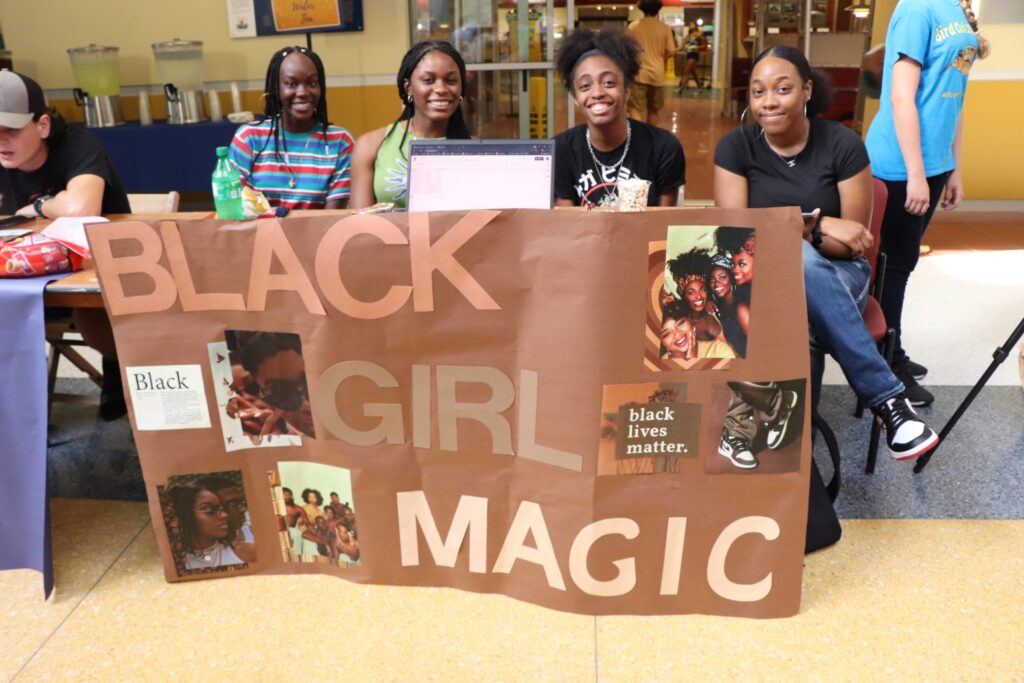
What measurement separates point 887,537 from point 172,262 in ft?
6.15

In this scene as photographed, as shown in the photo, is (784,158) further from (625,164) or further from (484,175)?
(484,175)

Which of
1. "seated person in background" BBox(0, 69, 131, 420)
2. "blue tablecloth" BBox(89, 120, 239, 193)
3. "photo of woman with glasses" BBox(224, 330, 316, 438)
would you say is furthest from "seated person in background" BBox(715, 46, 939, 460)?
"blue tablecloth" BBox(89, 120, 239, 193)

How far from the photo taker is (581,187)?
8.21 ft

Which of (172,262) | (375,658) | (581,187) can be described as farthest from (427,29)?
(375,658)

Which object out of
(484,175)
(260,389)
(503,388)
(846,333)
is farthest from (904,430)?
(260,389)

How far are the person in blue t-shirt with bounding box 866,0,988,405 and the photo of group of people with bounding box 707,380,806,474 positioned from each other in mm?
1304

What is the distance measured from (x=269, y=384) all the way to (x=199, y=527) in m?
0.41

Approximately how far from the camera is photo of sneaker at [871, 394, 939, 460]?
2.09m

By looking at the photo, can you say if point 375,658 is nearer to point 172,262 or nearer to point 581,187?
point 172,262

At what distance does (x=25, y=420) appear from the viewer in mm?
1933

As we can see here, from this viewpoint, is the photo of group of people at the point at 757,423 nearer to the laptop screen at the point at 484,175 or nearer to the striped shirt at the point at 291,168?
the laptop screen at the point at 484,175

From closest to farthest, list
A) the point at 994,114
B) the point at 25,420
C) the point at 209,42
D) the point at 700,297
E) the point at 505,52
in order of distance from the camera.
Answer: the point at 700,297 < the point at 25,420 < the point at 994,114 < the point at 505,52 < the point at 209,42

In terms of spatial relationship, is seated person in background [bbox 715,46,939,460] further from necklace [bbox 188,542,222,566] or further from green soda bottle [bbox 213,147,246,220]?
necklace [bbox 188,542,222,566]

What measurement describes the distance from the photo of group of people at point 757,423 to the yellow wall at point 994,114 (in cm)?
453
